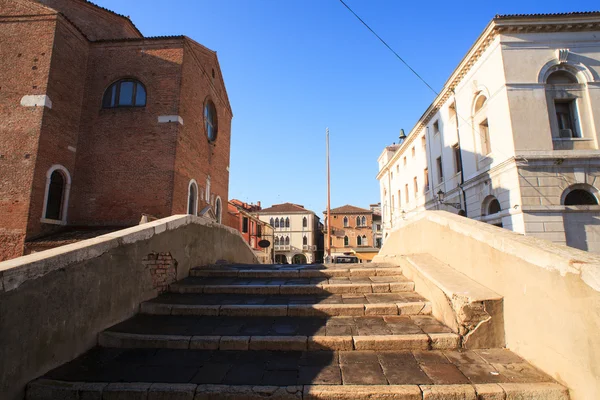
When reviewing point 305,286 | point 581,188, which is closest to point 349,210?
point 581,188

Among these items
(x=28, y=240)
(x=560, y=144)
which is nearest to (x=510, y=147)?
(x=560, y=144)

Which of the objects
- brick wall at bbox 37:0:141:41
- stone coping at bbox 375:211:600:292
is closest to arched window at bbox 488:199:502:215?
stone coping at bbox 375:211:600:292

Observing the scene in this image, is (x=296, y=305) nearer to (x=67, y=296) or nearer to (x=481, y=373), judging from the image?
(x=481, y=373)

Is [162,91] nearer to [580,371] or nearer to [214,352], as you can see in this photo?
[214,352]

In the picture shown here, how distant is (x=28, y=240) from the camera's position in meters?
10.3

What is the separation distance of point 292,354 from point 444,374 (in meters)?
1.41

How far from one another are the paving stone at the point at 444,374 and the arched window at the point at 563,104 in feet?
50.0

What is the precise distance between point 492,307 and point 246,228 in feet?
89.7

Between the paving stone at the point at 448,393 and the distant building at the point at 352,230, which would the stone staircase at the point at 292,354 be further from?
the distant building at the point at 352,230

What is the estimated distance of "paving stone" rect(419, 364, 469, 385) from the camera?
100 inches

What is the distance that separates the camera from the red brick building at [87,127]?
1082 cm

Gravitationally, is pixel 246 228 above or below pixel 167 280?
above

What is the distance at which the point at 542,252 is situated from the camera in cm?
274

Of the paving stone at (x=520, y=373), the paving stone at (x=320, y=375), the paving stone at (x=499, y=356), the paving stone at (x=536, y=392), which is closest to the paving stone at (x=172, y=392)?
the paving stone at (x=320, y=375)
